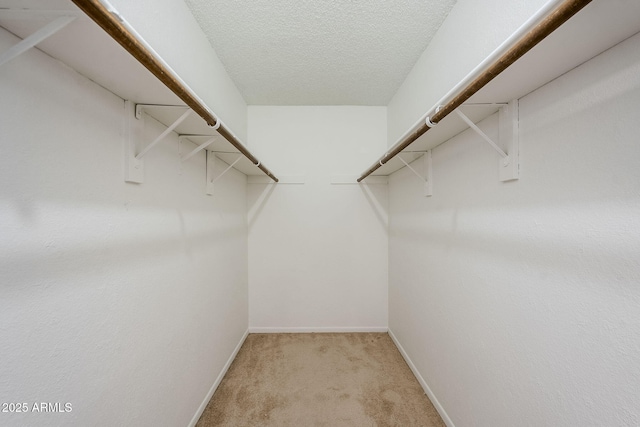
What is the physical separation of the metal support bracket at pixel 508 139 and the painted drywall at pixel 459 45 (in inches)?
11.1

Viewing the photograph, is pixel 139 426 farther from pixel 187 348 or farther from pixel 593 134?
pixel 593 134

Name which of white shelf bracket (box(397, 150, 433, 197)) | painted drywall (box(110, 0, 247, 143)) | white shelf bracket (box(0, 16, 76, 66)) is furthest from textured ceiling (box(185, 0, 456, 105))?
white shelf bracket (box(0, 16, 76, 66))

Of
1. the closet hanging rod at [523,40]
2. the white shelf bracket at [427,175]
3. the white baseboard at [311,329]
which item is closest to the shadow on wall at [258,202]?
the white baseboard at [311,329]

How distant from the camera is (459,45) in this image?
4.02 ft

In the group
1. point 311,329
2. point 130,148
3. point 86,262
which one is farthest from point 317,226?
point 86,262

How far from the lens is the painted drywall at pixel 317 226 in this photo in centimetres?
247

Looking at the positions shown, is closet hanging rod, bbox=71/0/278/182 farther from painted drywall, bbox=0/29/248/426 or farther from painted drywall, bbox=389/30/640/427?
painted drywall, bbox=389/30/640/427

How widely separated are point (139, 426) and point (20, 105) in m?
1.21

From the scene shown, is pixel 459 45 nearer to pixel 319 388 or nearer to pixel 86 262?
pixel 86 262

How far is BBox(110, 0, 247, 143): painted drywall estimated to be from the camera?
36.7 inches

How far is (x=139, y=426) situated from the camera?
946 millimetres

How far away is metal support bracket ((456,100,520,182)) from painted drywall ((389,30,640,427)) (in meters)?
0.03

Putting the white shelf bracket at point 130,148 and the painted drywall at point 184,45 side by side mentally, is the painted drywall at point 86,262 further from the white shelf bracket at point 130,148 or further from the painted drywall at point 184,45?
the painted drywall at point 184,45

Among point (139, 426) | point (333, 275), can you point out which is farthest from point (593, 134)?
point (333, 275)
